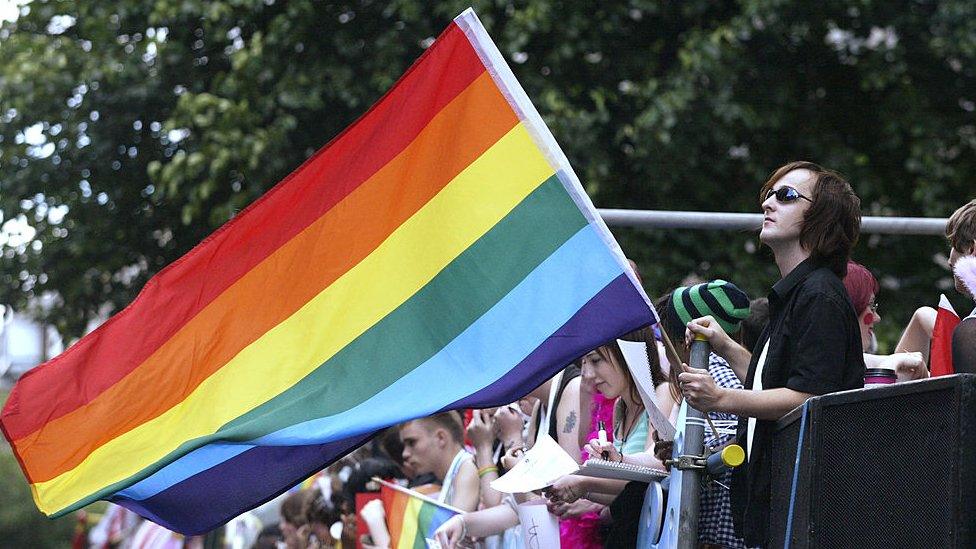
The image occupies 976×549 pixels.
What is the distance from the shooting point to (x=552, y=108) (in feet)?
36.7

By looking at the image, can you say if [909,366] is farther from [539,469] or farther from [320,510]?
[320,510]

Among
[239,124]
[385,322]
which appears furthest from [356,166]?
[239,124]

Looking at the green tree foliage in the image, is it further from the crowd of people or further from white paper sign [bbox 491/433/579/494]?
white paper sign [bbox 491/433/579/494]

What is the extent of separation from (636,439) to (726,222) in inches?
71.3

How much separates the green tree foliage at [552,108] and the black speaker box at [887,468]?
299 inches

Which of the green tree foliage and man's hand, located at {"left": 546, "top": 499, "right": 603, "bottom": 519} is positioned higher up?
the green tree foliage

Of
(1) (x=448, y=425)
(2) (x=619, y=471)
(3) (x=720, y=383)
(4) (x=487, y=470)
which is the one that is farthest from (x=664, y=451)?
(1) (x=448, y=425)

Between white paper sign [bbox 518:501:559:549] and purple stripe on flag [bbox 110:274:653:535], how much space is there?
1092mm

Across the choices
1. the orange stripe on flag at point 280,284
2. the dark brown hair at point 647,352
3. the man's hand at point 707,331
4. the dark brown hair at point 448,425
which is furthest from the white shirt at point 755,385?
the dark brown hair at point 448,425

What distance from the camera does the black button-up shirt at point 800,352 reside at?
13.5 feet

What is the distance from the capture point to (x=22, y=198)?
12.9 m

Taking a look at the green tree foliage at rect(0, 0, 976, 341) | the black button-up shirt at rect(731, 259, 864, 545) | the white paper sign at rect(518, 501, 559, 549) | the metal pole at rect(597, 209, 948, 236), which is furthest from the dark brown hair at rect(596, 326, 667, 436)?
the green tree foliage at rect(0, 0, 976, 341)

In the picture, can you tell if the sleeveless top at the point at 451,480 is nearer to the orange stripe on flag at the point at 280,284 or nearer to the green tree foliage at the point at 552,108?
the orange stripe on flag at the point at 280,284

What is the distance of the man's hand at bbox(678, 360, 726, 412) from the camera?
4.09 m
